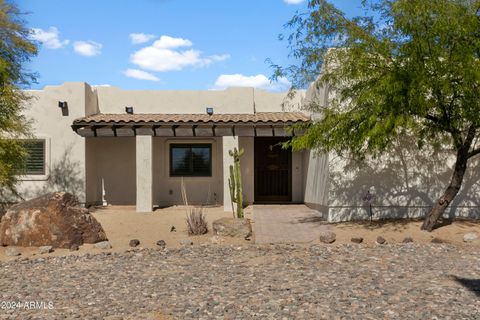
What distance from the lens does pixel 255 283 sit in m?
6.45

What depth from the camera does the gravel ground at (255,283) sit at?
5207 mm

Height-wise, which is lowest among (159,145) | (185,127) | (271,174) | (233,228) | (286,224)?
(286,224)

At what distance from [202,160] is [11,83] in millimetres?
6857

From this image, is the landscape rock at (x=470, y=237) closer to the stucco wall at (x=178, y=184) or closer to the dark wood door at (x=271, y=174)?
the dark wood door at (x=271, y=174)

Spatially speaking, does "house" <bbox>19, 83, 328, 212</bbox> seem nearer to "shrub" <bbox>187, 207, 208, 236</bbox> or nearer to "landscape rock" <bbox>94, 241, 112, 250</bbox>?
"shrub" <bbox>187, 207, 208, 236</bbox>

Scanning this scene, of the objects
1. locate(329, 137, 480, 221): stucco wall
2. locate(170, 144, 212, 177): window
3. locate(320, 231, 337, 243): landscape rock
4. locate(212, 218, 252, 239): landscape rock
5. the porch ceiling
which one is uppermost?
the porch ceiling

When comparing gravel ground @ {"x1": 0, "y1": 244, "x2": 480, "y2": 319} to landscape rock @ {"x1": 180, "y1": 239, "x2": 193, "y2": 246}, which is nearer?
gravel ground @ {"x1": 0, "y1": 244, "x2": 480, "y2": 319}

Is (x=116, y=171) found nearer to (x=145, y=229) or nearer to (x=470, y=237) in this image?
(x=145, y=229)

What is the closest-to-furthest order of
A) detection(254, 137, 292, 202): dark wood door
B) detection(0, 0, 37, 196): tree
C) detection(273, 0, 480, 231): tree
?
detection(273, 0, 480, 231): tree < detection(0, 0, 37, 196): tree < detection(254, 137, 292, 202): dark wood door

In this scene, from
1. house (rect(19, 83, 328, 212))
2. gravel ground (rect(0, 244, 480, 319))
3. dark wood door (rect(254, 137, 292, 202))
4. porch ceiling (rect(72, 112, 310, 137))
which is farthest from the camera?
dark wood door (rect(254, 137, 292, 202))

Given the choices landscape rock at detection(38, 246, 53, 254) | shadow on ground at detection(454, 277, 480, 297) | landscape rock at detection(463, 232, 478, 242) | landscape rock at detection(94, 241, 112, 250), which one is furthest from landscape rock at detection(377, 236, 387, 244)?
landscape rock at detection(38, 246, 53, 254)

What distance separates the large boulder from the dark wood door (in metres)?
8.73

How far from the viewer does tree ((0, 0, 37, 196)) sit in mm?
12086

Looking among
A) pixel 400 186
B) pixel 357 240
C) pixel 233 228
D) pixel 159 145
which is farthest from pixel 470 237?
pixel 159 145
